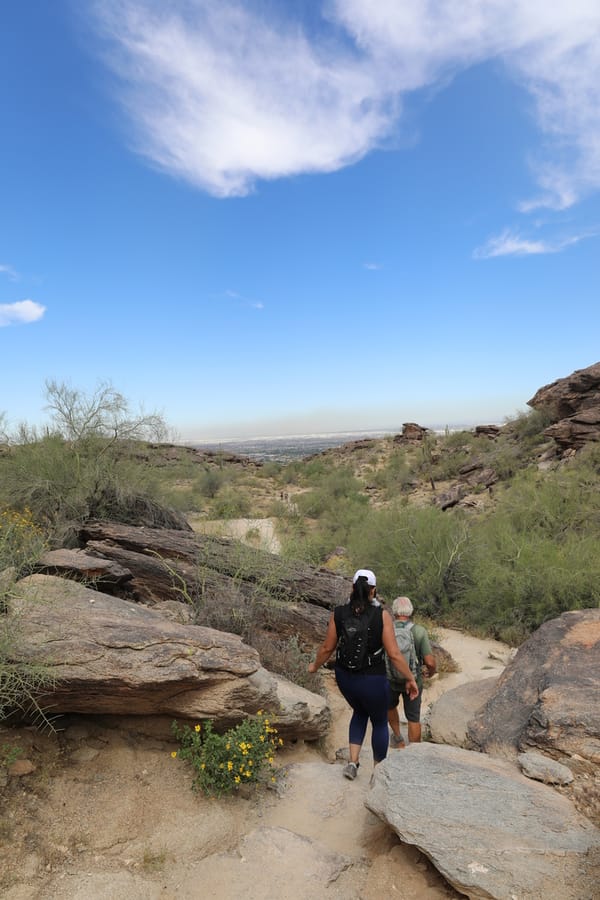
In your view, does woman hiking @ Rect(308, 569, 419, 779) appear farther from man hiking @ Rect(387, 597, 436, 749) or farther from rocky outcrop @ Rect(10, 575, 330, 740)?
rocky outcrop @ Rect(10, 575, 330, 740)

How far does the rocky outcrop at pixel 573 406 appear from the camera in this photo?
1886 centimetres

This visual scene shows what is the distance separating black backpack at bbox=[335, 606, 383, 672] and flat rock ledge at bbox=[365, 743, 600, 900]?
744 mm

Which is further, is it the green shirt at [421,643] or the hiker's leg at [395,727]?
the hiker's leg at [395,727]

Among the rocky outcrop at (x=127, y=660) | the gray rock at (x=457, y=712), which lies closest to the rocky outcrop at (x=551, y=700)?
the gray rock at (x=457, y=712)

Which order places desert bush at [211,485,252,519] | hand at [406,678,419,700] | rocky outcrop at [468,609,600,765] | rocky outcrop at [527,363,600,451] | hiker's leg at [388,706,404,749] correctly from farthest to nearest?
desert bush at [211,485,252,519], rocky outcrop at [527,363,600,451], hiker's leg at [388,706,404,749], hand at [406,678,419,700], rocky outcrop at [468,609,600,765]

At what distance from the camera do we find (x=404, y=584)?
10.4m

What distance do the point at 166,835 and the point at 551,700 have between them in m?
3.09

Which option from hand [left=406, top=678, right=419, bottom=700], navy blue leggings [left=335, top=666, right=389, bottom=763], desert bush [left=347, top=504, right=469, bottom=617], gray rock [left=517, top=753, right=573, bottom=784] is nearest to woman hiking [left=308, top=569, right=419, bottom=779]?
navy blue leggings [left=335, top=666, right=389, bottom=763]

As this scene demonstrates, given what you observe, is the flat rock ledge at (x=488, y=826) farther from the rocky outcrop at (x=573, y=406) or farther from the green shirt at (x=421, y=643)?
the rocky outcrop at (x=573, y=406)

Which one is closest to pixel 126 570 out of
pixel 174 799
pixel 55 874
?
pixel 174 799

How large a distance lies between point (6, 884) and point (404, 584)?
841cm

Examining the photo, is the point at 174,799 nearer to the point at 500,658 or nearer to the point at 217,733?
the point at 217,733

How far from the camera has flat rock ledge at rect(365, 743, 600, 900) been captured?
113 inches

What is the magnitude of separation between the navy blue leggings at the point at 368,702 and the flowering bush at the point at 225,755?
751mm
